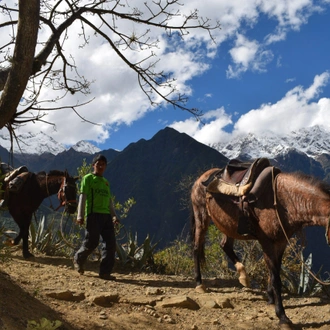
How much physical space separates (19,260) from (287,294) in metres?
4.60

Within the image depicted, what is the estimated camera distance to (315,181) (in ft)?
12.9

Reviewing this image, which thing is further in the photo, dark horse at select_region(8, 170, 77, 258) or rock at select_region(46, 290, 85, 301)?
dark horse at select_region(8, 170, 77, 258)

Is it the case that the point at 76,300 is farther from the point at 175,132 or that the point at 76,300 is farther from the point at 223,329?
the point at 175,132

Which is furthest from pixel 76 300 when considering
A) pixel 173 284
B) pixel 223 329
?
pixel 173 284

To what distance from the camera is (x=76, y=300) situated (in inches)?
156

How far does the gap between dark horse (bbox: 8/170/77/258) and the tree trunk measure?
154 inches

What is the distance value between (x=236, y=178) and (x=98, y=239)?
2.30m

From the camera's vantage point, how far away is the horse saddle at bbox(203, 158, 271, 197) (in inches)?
176

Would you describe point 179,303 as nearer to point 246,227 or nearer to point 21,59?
point 246,227

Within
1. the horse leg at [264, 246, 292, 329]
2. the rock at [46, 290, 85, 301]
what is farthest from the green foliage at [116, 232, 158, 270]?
the horse leg at [264, 246, 292, 329]

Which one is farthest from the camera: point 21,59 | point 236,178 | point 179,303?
point 236,178

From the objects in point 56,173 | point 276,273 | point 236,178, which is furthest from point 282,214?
point 56,173

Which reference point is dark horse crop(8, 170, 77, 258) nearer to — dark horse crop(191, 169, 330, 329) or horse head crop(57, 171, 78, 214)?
horse head crop(57, 171, 78, 214)

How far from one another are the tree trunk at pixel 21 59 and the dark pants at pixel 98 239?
8.95 ft
